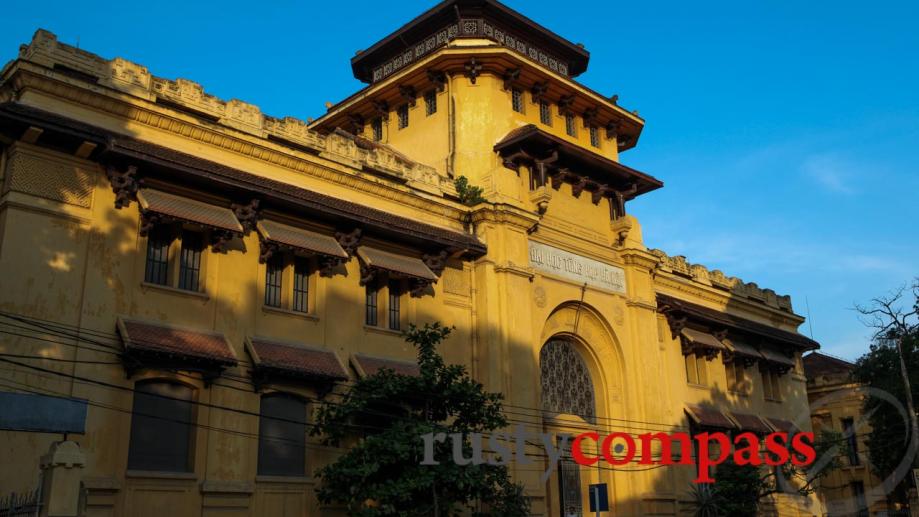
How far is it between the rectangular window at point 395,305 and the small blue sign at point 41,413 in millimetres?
9575

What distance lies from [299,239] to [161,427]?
5.30 m

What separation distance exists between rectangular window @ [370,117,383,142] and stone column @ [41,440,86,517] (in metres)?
20.1

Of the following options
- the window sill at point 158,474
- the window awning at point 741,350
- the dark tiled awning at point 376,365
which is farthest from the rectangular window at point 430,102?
the window sill at point 158,474

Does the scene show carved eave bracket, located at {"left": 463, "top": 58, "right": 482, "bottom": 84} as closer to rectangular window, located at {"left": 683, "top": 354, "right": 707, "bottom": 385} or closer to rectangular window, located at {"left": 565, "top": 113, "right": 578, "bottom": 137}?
rectangular window, located at {"left": 565, "top": 113, "right": 578, "bottom": 137}

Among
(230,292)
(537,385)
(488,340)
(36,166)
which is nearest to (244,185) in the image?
(230,292)

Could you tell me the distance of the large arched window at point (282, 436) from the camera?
1895 centimetres

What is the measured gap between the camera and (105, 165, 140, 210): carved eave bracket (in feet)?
57.7

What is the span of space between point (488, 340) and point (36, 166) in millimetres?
12388

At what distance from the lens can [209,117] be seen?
2027 centimetres

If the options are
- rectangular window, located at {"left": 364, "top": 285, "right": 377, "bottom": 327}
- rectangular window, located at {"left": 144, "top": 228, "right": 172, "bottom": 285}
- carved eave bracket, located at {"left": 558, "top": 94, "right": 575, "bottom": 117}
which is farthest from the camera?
carved eave bracket, located at {"left": 558, "top": 94, "right": 575, "bottom": 117}

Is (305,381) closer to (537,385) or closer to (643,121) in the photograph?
(537,385)

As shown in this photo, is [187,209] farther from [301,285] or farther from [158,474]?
[158,474]

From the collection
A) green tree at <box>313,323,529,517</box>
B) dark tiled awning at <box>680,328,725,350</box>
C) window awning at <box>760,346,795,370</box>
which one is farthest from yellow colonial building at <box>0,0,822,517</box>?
window awning at <box>760,346,795,370</box>

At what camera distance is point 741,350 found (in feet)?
113
